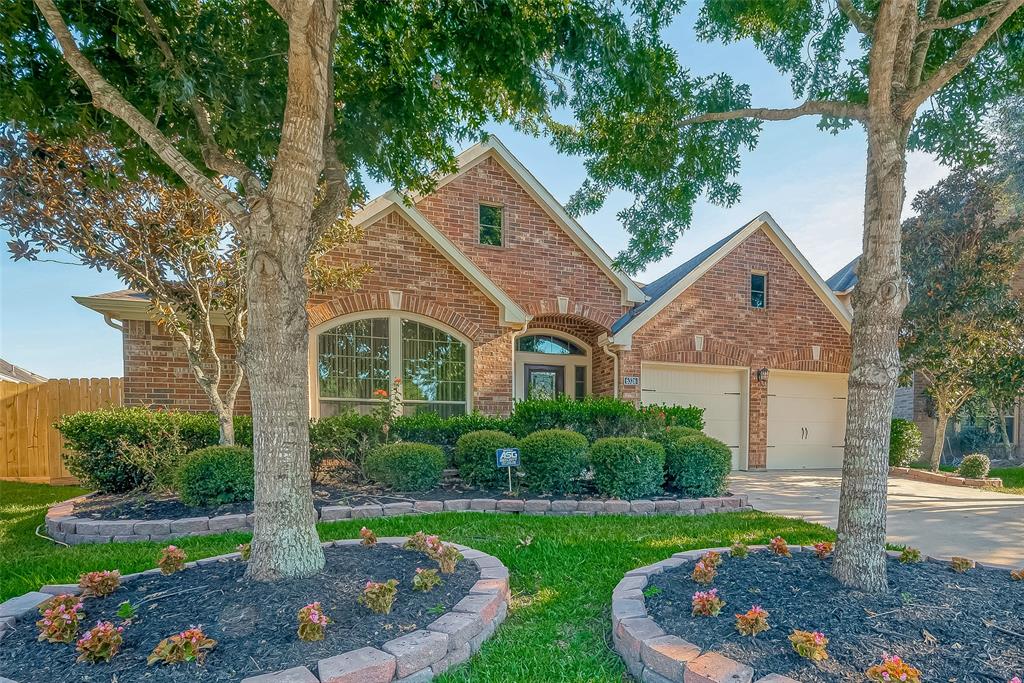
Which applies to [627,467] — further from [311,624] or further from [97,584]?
[97,584]

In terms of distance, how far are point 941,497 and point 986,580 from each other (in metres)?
5.88

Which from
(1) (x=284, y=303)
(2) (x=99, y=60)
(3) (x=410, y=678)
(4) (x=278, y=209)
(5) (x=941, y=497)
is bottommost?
(5) (x=941, y=497)

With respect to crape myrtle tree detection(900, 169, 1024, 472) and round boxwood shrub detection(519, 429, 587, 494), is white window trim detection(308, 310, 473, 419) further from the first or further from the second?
crape myrtle tree detection(900, 169, 1024, 472)

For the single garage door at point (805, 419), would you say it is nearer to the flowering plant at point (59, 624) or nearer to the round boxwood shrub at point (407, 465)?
the round boxwood shrub at point (407, 465)

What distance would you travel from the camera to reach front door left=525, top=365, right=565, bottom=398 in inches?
451

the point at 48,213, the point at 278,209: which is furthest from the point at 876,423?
the point at 48,213

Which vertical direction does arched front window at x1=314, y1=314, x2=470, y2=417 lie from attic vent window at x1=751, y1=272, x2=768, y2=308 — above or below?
below

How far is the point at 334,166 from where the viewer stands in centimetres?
429

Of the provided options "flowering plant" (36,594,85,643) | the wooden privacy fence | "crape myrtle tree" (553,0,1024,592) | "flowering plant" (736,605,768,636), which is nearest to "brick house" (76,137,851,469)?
the wooden privacy fence

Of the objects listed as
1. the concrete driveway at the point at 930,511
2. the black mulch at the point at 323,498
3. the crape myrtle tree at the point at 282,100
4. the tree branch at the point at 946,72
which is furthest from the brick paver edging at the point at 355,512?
the tree branch at the point at 946,72

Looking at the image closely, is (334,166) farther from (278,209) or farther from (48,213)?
(48,213)

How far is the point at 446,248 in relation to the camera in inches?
368

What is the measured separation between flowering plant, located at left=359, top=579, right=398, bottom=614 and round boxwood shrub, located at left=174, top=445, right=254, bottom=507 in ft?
12.4

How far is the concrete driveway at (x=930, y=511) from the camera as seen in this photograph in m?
5.17
